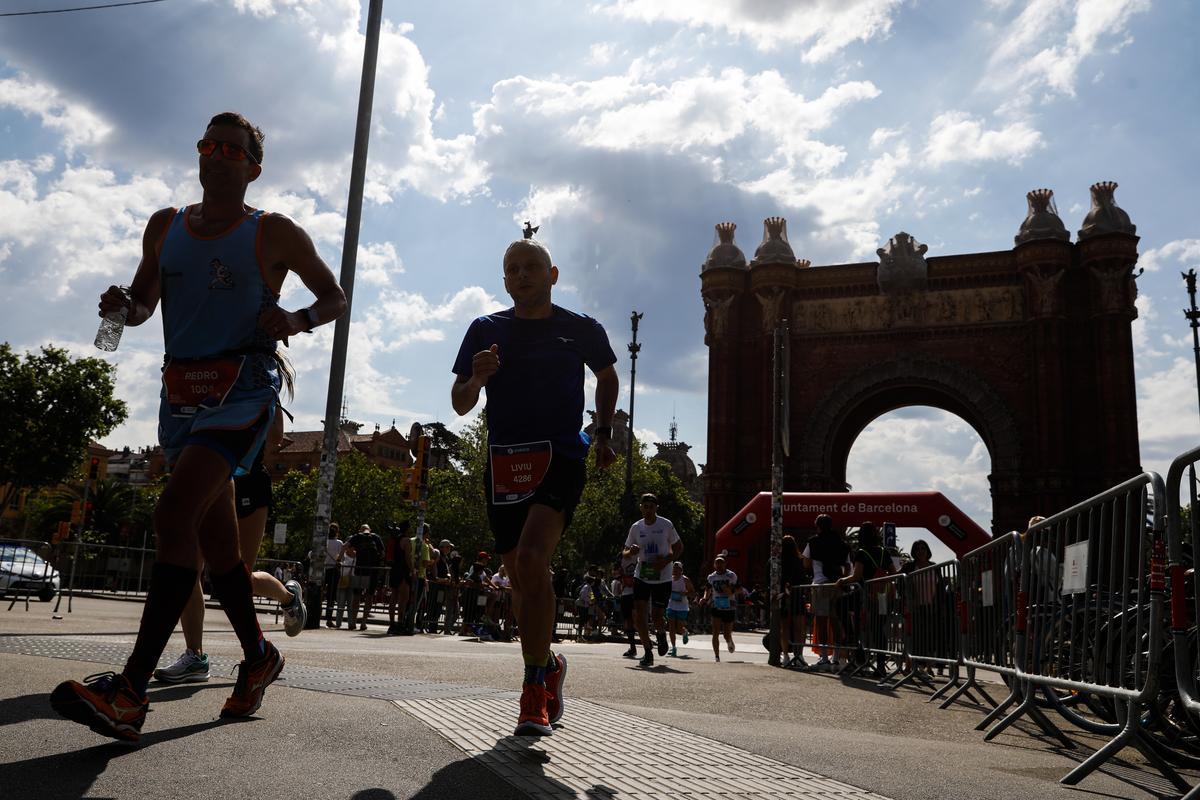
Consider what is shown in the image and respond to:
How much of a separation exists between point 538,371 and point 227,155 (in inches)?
60.1

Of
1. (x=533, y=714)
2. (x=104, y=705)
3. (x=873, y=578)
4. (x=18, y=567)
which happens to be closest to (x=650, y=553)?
(x=873, y=578)

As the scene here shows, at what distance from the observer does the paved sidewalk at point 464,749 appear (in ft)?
8.39

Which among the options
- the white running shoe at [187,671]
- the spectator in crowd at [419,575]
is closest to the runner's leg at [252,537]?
the white running shoe at [187,671]

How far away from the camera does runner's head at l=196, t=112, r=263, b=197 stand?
372 cm

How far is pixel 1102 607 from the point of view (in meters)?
4.73

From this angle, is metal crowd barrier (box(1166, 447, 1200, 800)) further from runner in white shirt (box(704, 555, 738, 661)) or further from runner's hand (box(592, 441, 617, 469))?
runner in white shirt (box(704, 555, 738, 661))

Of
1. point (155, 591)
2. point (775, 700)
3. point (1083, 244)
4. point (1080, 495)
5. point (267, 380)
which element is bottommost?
point (775, 700)

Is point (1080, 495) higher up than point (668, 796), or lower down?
higher up

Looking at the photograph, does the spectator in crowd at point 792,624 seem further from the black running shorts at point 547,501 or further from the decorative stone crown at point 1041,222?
the decorative stone crown at point 1041,222

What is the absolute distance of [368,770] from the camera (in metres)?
2.73

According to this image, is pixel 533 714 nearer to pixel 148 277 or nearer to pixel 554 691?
pixel 554 691

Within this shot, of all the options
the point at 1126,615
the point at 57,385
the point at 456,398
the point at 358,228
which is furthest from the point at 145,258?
the point at 57,385

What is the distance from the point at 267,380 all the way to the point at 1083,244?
125 ft

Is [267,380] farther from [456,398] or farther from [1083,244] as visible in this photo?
[1083,244]
